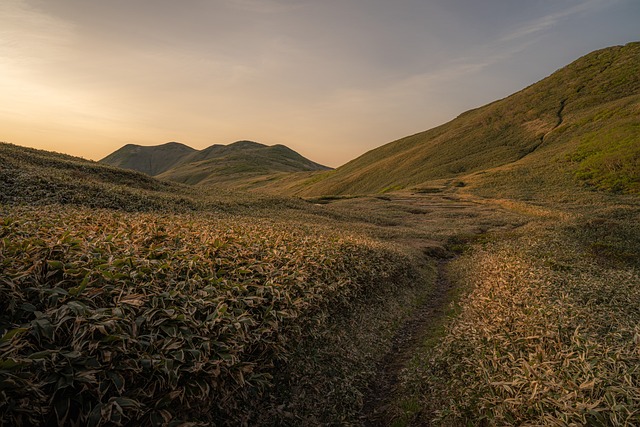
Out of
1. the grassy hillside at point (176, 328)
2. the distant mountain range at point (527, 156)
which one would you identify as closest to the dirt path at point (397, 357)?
the grassy hillside at point (176, 328)

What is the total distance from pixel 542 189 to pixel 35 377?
4350 inches

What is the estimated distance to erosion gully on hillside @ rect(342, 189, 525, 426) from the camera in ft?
40.3

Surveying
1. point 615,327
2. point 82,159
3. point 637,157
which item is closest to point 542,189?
point 637,157

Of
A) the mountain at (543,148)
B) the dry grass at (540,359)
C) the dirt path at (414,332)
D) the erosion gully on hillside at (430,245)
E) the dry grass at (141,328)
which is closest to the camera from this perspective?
the dry grass at (141,328)

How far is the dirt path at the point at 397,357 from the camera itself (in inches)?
442

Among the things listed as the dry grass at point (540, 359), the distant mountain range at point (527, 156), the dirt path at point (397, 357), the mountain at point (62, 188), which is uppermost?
the distant mountain range at point (527, 156)

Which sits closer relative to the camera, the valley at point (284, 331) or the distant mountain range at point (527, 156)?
the valley at point (284, 331)

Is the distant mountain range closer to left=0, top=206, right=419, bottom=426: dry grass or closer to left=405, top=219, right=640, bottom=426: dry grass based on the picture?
left=0, top=206, right=419, bottom=426: dry grass

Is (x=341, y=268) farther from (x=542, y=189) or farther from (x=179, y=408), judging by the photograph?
(x=542, y=189)

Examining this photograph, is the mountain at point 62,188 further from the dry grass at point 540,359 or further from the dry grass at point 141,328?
the dry grass at point 540,359

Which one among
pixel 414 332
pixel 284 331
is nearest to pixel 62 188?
pixel 284 331

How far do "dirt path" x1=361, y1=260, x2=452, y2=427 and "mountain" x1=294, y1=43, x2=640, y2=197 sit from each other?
85.9m

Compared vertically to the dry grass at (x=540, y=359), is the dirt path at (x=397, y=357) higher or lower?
lower

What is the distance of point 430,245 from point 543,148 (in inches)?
5156
